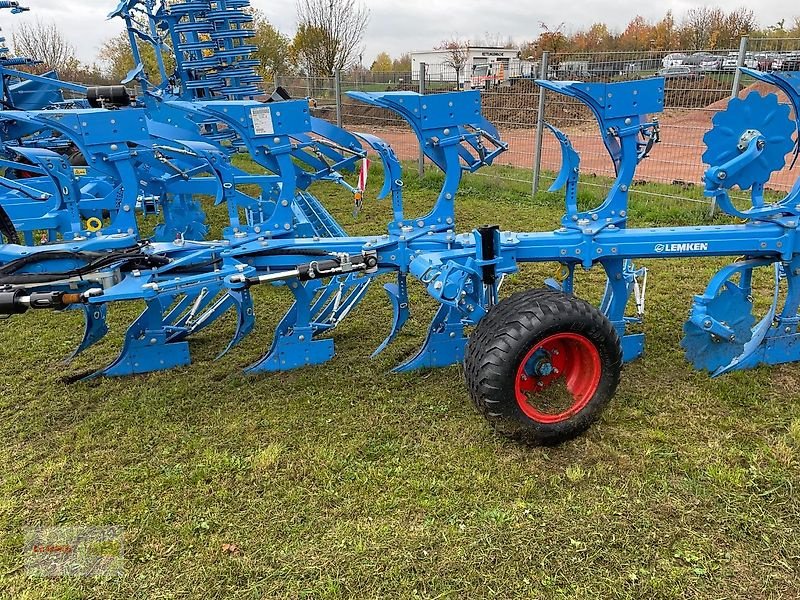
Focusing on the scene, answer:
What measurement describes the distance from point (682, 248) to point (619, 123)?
0.79m

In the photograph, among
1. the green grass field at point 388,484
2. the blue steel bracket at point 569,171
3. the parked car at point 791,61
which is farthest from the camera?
the parked car at point 791,61

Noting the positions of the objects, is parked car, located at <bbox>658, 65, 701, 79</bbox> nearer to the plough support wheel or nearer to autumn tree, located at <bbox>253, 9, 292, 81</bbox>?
the plough support wheel

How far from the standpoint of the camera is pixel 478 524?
9.32 feet

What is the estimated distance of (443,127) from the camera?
3604 mm

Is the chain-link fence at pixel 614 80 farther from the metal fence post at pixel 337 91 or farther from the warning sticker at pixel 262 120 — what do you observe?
the warning sticker at pixel 262 120

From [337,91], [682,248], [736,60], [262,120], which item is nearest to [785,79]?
[682,248]

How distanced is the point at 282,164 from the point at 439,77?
827cm

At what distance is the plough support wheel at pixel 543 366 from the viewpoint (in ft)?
9.96

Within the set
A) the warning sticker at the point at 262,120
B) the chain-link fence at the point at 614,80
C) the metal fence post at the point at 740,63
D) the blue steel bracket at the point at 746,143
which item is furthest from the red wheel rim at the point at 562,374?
the metal fence post at the point at 740,63

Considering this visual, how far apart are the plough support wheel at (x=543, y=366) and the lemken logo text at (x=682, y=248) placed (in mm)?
699

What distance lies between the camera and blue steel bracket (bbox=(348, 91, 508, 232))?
3490 mm

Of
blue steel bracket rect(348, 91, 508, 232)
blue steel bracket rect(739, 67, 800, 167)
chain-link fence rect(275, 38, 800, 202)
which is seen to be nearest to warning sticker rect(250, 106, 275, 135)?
blue steel bracket rect(348, 91, 508, 232)

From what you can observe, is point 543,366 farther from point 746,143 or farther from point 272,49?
point 272,49

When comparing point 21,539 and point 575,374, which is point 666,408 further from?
point 21,539
